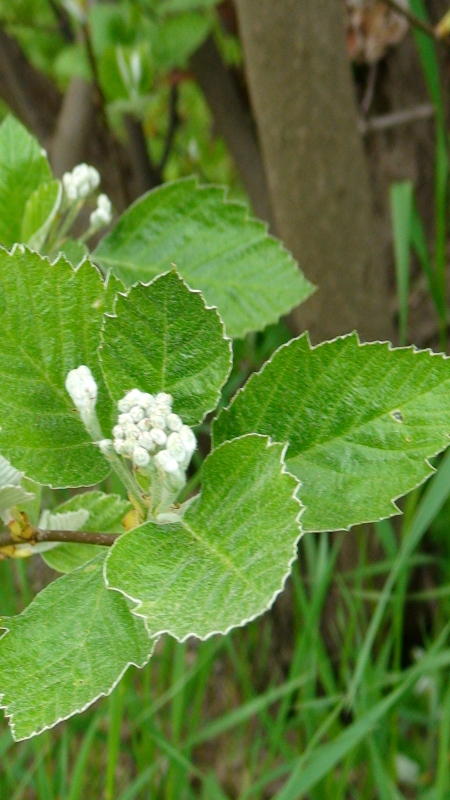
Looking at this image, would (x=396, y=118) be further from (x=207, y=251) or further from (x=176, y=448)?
(x=176, y=448)

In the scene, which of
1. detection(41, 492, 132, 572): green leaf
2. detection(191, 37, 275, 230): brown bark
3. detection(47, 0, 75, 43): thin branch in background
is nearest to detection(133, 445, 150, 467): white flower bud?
detection(41, 492, 132, 572): green leaf

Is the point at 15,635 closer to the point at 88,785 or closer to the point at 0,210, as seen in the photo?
the point at 0,210

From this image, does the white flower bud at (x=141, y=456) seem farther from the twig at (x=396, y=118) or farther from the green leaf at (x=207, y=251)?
the twig at (x=396, y=118)

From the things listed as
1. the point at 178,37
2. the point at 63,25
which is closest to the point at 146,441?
the point at 178,37

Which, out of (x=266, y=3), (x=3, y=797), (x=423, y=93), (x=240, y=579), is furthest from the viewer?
(x=423, y=93)

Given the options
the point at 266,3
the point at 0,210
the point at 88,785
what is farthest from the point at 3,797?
the point at 266,3

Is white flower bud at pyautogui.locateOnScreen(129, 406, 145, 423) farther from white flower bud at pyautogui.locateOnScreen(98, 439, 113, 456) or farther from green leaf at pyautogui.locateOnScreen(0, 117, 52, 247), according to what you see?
green leaf at pyautogui.locateOnScreen(0, 117, 52, 247)
